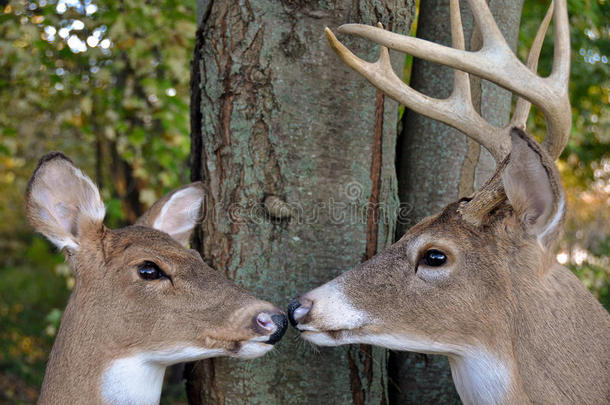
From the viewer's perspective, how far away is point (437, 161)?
3527mm

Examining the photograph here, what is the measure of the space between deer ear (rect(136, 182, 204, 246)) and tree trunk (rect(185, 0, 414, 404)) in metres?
0.22

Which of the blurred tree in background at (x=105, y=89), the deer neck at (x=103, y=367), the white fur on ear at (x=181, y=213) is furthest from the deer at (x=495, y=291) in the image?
the blurred tree in background at (x=105, y=89)

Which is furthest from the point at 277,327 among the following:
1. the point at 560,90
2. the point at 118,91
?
the point at 118,91

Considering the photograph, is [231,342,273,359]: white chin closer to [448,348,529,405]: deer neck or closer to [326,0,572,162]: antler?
[448,348,529,405]: deer neck

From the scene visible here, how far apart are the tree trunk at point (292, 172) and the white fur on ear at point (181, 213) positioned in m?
0.22

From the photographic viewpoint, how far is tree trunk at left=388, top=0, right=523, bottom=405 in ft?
11.2

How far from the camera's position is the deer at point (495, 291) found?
94.2 inches

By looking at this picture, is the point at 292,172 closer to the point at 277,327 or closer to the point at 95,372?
the point at 277,327

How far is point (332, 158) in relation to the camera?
314 cm

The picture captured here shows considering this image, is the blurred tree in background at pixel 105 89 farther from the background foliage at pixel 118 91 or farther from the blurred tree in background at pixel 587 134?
the blurred tree in background at pixel 587 134

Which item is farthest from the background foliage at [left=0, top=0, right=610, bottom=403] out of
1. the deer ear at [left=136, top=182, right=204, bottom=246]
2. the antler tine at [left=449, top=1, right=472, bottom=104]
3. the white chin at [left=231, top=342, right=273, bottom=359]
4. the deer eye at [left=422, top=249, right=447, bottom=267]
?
the white chin at [left=231, top=342, right=273, bottom=359]

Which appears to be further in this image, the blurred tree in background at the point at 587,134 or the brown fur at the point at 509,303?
the blurred tree in background at the point at 587,134

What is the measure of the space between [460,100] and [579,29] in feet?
13.5

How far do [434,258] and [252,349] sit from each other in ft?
2.87
